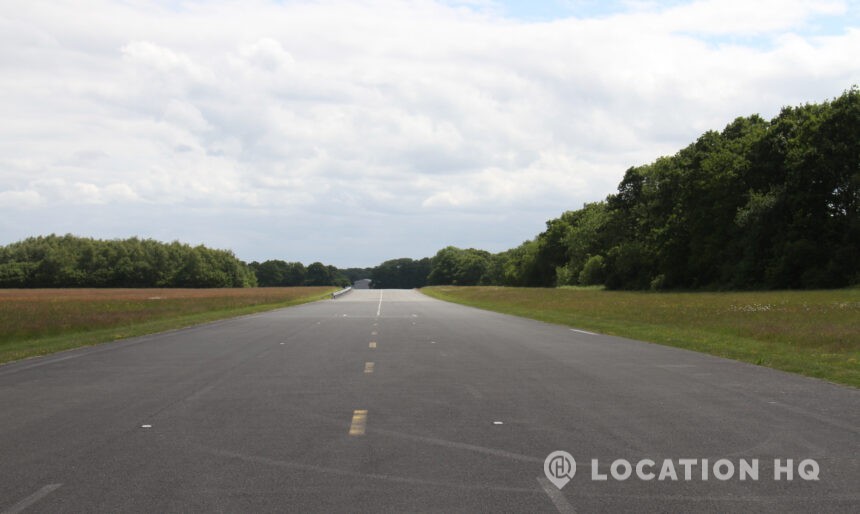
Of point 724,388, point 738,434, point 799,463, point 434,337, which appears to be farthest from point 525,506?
point 434,337

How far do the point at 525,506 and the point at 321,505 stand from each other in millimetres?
1541

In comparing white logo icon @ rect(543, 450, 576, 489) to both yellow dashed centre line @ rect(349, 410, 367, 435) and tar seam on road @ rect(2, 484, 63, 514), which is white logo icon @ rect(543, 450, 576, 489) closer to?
yellow dashed centre line @ rect(349, 410, 367, 435)

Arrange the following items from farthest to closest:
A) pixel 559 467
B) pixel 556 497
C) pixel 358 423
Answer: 1. pixel 358 423
2. pixel 559 467
3. pixel 556 497

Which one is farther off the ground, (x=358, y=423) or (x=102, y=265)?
(x=102, y=265)

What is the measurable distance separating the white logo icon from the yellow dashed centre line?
229 cm

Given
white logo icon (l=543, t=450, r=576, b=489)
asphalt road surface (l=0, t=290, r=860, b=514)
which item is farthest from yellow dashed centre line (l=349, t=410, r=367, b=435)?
white logo icon (l=543, t=450, r=576, b=489)

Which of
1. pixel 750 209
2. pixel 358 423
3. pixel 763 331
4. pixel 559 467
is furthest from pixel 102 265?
pixel 559 467

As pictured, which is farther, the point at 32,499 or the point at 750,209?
the point at 750,209

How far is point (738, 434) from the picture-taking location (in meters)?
8.26

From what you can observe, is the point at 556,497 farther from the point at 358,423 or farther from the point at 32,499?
the point at 32,499

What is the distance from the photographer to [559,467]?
22.5 ft

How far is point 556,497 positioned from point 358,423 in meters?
3.63

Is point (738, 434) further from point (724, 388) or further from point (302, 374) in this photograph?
point (302, 374)

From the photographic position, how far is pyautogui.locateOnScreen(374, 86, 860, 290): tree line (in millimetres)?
60781
